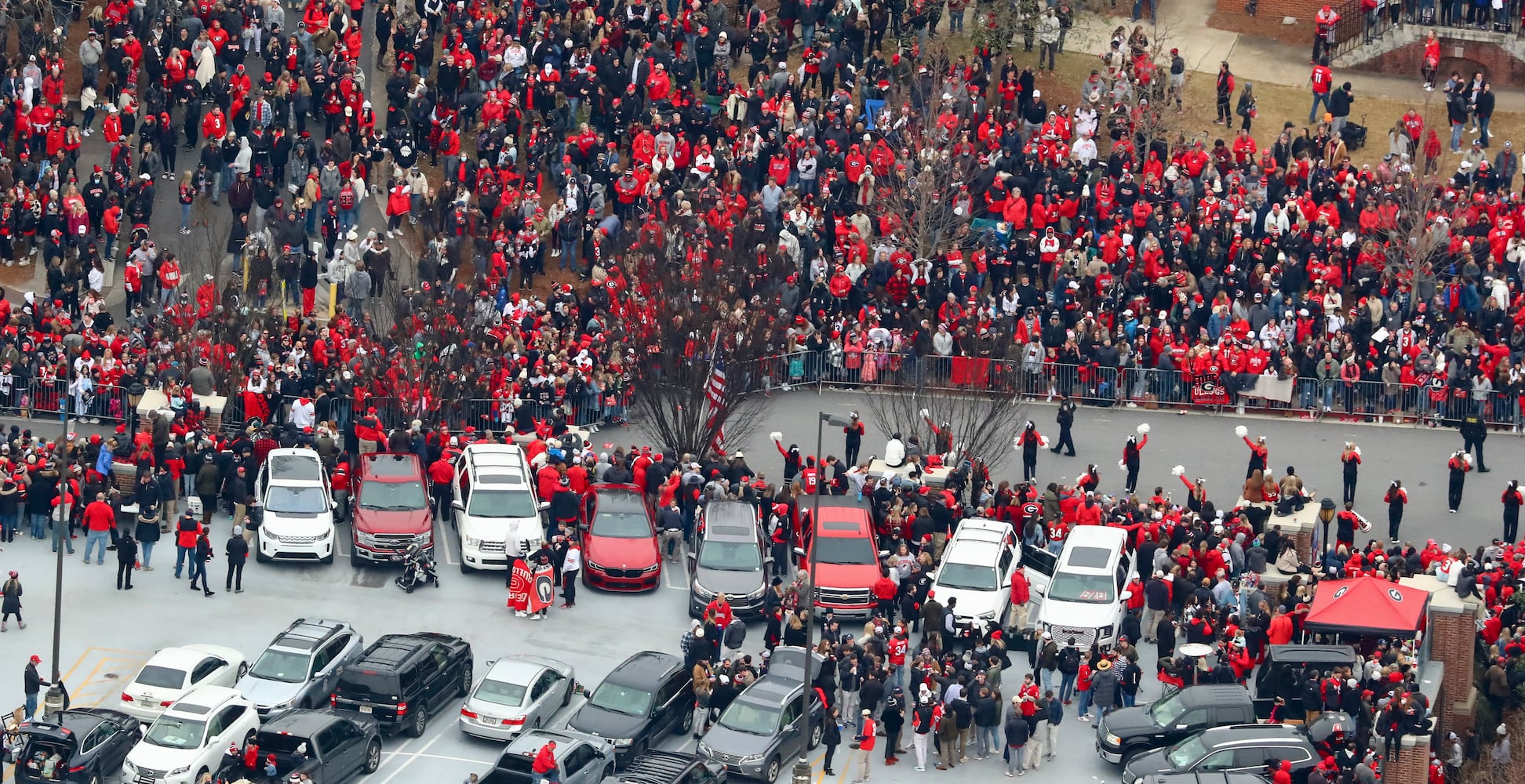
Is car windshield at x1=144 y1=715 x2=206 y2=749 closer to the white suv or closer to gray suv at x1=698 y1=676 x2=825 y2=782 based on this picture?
the white suv

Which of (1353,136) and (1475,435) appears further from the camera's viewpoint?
(1353,136)

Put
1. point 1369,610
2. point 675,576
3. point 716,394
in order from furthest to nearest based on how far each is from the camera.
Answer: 1. point 716,394
2. point 675,576
3. point 1369,610

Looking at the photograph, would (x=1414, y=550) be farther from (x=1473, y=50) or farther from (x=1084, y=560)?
(x=1473, y=50)

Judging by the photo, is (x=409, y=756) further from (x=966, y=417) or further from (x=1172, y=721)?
(x=966, y=417)

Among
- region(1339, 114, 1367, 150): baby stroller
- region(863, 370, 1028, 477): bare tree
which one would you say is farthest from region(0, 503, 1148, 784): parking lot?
region(1339, 114, 1367, 150): baby stroller

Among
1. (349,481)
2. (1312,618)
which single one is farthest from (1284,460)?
(349,481)

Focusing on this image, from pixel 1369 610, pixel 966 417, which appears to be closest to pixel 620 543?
pixel 966 417

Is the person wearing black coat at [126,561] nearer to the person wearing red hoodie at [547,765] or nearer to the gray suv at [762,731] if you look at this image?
the person wearing red hoodie at [547,765]
